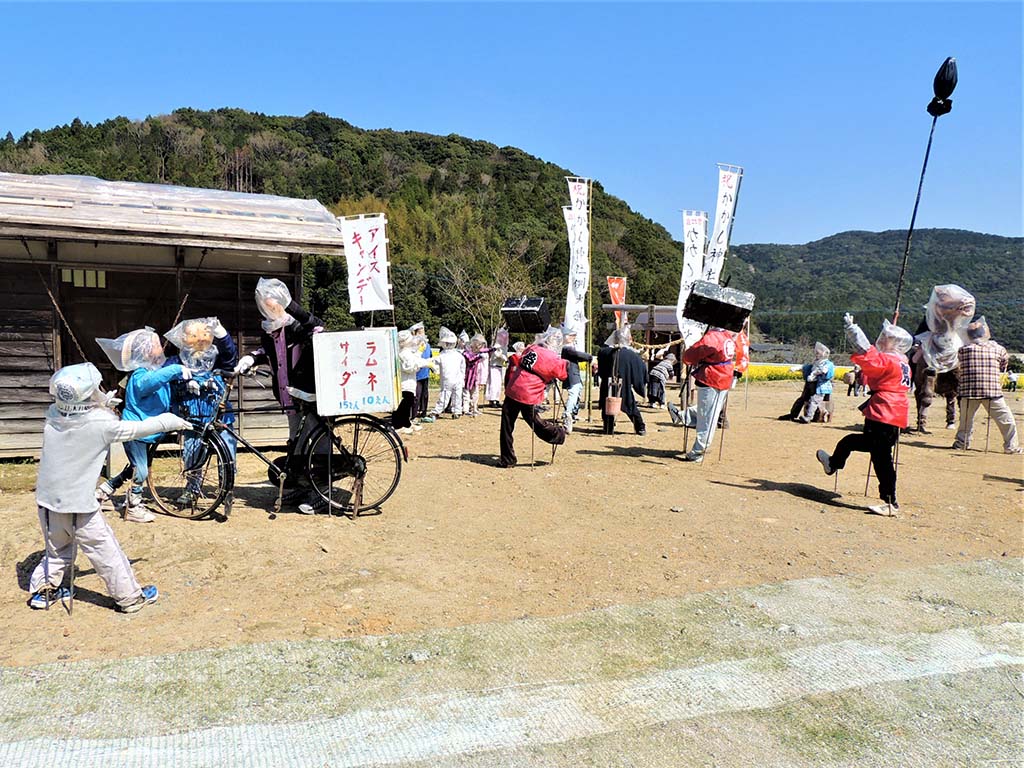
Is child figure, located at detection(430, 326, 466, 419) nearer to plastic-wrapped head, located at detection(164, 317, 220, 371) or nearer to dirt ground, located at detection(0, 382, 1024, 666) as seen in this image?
dirt ground, located at detection(0, 382, 1024, 666)

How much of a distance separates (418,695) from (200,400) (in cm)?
390

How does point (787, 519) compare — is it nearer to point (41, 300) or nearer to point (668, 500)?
point (668, 500)

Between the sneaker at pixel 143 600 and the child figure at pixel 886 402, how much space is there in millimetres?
6173

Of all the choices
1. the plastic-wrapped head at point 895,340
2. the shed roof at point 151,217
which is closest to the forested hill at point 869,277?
the plastic-wrapped head at point 895,340

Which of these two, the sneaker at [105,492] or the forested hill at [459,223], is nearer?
the sneaker at [105,492]

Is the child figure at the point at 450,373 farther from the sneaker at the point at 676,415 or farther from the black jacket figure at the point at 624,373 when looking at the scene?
the sneaker at the point at 676,415

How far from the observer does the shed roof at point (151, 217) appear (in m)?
7.55

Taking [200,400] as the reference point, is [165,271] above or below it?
above

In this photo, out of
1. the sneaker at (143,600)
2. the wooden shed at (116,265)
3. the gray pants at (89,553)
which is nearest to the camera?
the gray pants at (89,553)

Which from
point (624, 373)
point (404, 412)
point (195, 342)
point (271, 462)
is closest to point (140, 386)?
point (195, 342)

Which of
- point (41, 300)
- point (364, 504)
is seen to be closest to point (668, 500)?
point (364, 504)

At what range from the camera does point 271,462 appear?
6340mm

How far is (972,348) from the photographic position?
10.6 m

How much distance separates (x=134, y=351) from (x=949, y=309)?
8.96m
